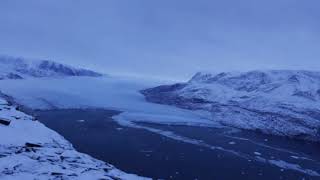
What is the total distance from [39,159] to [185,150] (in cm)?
1981

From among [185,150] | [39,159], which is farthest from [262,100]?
[39,159]

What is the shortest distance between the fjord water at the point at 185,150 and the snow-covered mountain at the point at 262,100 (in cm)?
839

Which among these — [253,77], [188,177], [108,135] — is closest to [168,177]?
[188,177]

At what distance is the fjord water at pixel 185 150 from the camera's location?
111 ft

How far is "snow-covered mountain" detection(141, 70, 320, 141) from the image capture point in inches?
2630

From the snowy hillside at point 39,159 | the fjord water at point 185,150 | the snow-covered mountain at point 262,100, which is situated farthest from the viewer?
the snow-covered mountain at point 262,100

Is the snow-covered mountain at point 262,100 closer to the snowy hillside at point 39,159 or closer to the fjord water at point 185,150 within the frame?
the fjord water at point 185,150

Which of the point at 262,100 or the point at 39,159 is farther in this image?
the point at 262,100

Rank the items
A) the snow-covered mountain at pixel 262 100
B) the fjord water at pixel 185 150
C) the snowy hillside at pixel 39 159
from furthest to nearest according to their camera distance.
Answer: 1. the snow-covered mountain at pixel 262 100
2. the fjord water at pixel 185 150
3. the snowy hillside at pixel 39 159

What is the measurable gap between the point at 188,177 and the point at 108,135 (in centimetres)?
1816

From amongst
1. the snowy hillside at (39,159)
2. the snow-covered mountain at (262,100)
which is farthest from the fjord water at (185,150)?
the snow-covered mountain at (262,100)

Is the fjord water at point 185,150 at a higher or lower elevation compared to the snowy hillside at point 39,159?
lower

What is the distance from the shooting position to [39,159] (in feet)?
84.3

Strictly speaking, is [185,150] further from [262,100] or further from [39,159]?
[262,100]
